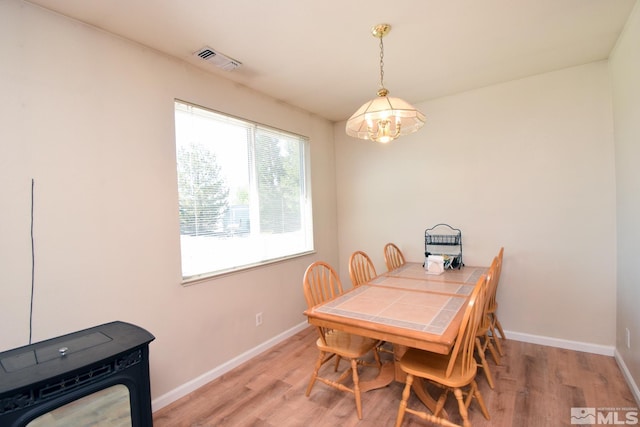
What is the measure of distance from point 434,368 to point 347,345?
0.57 m

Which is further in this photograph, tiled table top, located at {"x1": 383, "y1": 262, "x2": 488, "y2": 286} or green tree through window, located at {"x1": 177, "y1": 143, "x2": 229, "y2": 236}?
tiled table top, located at {"x1": 383, "y1": 262, "x2": 488, "y2": 286}

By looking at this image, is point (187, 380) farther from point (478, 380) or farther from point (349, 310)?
point (478, 380)

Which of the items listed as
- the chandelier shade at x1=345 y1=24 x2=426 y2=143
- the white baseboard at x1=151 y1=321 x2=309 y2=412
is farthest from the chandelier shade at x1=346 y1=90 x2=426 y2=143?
the white baseboard at x1=151 y1=321 x2=309 y2=412

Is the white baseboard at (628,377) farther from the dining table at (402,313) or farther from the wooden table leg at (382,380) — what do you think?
the wooden table leg at (382,380)

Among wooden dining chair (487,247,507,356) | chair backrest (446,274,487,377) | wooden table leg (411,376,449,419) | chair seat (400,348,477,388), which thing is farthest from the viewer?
wooden dining chair (487,247,507,356)

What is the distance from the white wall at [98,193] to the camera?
4.95 ft

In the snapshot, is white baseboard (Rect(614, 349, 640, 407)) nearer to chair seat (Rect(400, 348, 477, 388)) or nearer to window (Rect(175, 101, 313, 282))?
chair seat (Rect(400, 348, 477, 388))

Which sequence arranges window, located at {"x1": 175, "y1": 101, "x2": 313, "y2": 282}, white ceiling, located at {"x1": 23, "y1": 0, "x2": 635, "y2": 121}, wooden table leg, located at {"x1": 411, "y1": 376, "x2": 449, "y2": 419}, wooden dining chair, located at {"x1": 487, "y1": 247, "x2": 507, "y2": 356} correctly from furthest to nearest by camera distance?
1. wooden dining chair, located at {"x1": 487, "y1": 247, "x2": 507, "y2": 356}
2. window, located at {"x1": 175, "y1": 101, "x2": 313, "y2": 282}
3. wooden table leg, located at {"x1": 411, "y1": 376, "x2": 449, "y2": 419}
4. white ceiling, located at {"x1": 23, "y1": 0, "x2": 635, "y2": 121}

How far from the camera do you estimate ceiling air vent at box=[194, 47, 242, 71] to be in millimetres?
2105

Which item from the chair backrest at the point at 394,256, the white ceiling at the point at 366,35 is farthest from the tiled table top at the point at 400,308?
the white ceiling at the point at 366,35

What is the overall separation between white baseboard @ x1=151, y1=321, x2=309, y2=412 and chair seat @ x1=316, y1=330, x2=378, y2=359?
0.91 meters

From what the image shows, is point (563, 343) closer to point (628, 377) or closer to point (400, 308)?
point (628, 377)

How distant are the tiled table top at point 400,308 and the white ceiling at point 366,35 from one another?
5.91 feet

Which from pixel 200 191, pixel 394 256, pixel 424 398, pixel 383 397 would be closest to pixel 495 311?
pixel 394 256
